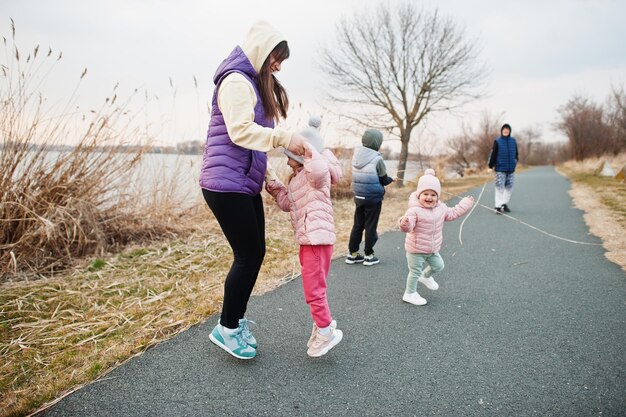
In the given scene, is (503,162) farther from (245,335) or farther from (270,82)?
(245,335)

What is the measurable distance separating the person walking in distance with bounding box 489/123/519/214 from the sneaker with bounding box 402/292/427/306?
17.0ft

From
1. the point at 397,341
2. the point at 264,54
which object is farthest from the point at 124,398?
the point at 264,54

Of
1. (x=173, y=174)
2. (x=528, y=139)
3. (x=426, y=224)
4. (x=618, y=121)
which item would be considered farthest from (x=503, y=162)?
(x=528, y=139)

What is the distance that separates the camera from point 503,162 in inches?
307

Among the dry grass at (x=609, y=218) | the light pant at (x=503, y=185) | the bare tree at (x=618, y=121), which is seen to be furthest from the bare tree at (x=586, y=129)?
the light pant at (x=503, y=185)

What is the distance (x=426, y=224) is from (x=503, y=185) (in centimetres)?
569

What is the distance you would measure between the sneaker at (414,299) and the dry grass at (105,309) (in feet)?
3.98

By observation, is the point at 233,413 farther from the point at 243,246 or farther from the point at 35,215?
the point at 35,215

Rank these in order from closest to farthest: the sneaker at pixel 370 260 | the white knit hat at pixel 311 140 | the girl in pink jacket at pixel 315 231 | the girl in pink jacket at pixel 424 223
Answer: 1. the white knit hat at pixel 311 140
2. the girl in pink jacket at pixel 315 231
3. the girl in pink jacket at pixel 424 223
4. the sneaker at pixel 370 260

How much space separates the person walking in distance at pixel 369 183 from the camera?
166 inches

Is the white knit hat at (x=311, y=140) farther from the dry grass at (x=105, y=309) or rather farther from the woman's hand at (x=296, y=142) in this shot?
the dry grass at (x=105, y=309)

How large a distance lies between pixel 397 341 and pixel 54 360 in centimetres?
226

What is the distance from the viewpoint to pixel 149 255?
4.56 metres

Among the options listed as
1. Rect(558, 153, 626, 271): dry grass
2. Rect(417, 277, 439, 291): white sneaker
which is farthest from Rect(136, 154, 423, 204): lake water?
Rect(558, 153, 626, 271): dry grass
